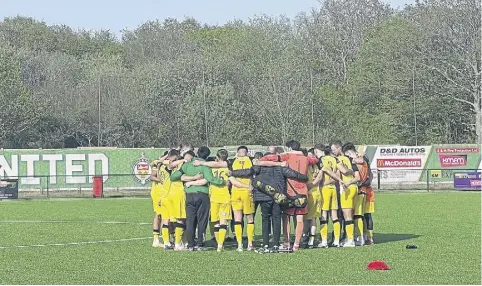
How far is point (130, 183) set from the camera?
5109 centimetres

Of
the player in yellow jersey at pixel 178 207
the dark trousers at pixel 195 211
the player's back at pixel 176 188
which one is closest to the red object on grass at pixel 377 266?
the dark trousers at pixel 195 211

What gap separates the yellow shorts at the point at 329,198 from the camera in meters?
20.0

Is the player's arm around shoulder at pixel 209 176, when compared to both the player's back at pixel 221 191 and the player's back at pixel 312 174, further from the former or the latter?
the player's back at pixel 312 174

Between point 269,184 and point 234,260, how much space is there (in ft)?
6.12

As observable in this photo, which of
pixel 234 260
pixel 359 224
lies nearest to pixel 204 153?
pixel 234 260

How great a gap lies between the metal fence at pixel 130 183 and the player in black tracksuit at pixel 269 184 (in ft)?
101

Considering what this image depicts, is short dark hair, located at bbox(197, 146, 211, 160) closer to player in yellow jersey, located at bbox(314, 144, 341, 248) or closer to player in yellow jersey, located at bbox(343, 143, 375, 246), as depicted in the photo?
player in yellow jersey, located at bbox(314, 144, 341, 248)

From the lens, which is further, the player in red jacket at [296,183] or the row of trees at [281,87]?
the row of trees at [281,87]

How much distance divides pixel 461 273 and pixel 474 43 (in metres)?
46.7

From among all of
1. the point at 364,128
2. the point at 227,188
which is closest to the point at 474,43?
the point at 364,128

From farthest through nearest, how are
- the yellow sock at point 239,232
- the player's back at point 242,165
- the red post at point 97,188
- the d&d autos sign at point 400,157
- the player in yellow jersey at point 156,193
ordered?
the d&d autos sign at point 400,157 < the red post at point 97,188 < the player in yellow jersey at point 156,193 < the yellow sock at point 239,232 < the player's back at point 242,165

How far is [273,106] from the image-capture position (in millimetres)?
67375

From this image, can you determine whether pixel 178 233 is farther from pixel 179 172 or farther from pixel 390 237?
pixel 390 237

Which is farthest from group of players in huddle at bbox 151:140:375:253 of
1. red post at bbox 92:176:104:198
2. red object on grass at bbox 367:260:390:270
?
red post at bbox 92:176:104:198
